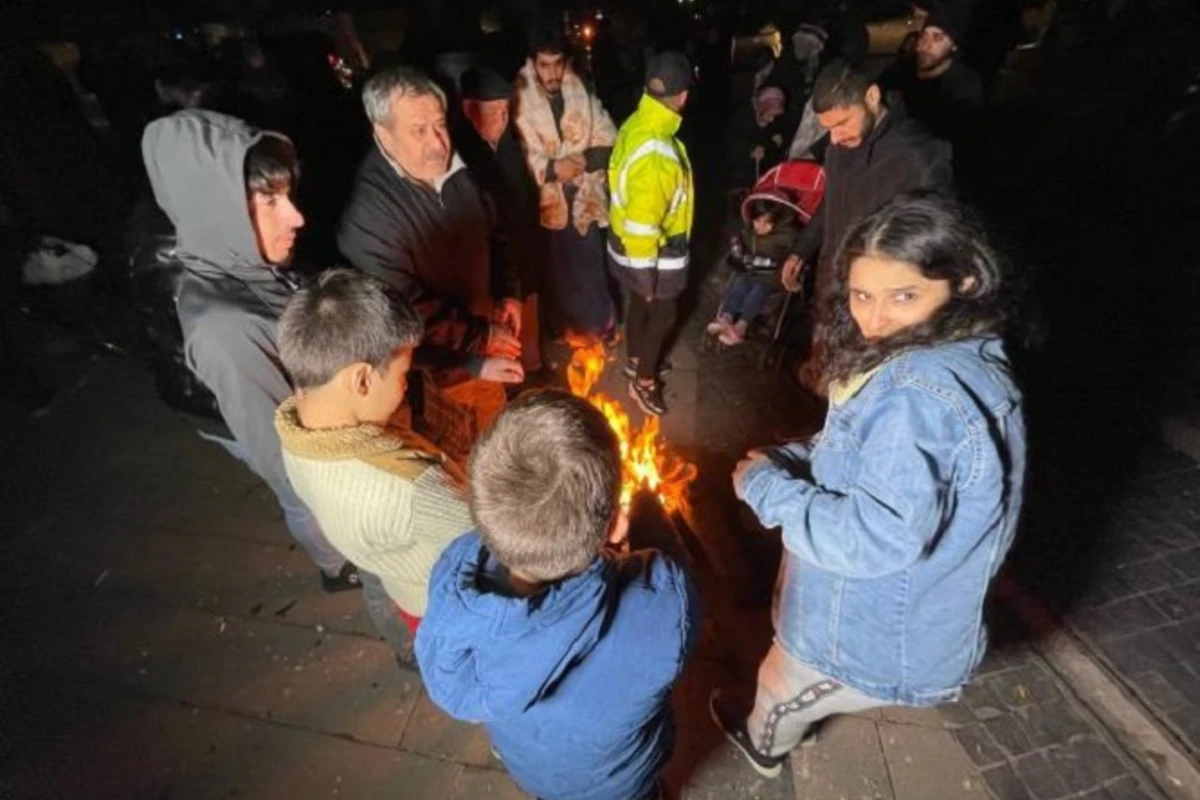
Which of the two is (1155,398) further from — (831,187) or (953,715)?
(953,715)

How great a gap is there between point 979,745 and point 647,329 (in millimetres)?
3617

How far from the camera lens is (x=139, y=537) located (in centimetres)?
460

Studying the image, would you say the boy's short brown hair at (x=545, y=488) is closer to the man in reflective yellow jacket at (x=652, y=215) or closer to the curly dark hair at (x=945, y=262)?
the curly dark hair at (x=945, y=262)

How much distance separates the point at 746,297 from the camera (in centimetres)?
635

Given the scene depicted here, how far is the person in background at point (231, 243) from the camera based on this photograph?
291cm

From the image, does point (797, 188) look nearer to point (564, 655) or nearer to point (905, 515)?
point (905, 515)

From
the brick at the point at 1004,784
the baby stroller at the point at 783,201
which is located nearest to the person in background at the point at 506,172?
the baby stroller at the point at 783,201

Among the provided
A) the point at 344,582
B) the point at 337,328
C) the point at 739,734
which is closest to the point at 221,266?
the point at 337,328

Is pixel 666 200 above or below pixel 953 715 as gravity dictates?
above

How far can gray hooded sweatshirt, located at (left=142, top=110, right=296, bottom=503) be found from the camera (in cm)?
291

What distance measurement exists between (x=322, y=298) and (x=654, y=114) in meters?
3.08

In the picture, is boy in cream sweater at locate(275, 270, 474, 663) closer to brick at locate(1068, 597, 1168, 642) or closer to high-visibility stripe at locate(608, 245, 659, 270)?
high-visibility stripe at locate(608, 245, 659, 270)

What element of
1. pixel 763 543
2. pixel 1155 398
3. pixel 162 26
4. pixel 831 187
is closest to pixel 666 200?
pixel 831 187

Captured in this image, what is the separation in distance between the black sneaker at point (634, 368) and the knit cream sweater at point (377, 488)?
3606 millimetres
